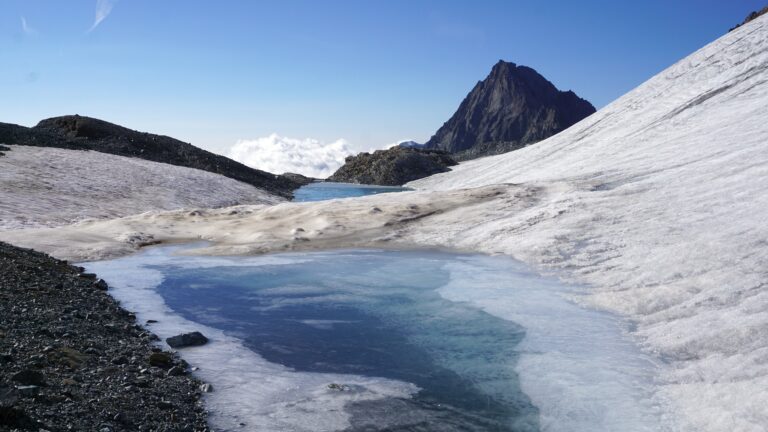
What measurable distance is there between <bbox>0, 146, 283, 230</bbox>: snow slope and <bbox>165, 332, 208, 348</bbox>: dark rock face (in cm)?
1705

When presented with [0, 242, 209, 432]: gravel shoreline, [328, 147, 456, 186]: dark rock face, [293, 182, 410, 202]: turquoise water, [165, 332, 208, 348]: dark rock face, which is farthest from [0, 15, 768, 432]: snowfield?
[328, 147, 456, 186]: dark rock face

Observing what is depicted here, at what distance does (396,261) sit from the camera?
17.8 metres

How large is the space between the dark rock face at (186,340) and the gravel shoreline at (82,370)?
0.42 meters

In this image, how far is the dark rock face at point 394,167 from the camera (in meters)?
108

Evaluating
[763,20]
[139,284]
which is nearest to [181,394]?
[139,284]

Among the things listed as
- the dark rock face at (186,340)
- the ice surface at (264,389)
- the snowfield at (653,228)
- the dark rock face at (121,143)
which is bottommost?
the ice surface at (264,389)

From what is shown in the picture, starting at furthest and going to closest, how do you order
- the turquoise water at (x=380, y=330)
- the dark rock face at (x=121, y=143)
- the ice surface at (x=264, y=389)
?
the dark rock face at (x=121, y=143), the turquoise water at (x=380, y=330), the ice surface at (x=264, y=389)

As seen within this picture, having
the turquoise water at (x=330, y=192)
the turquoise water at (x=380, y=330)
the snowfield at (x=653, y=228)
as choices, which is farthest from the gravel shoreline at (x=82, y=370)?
the turquoise water at (x=330, y=192)

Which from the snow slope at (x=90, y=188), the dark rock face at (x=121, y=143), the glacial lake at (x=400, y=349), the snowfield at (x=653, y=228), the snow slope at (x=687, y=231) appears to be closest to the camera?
the glacial lake at (x=400, y=349)

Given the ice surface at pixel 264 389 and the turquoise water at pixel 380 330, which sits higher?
the turquoise water at pixel 380 330

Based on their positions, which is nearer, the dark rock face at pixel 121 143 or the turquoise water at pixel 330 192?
the dark rock face at pixel 121 143

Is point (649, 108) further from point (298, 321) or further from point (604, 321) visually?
point (298, 321)

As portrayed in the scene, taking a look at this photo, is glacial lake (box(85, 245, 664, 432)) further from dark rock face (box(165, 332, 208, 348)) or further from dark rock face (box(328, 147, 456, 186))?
dark rock face (box(328, 147, 456, 186))

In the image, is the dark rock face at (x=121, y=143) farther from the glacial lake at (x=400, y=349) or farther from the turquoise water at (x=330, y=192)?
the glacial lake at (x=400, y=349)
